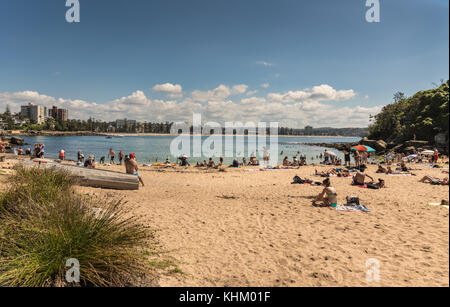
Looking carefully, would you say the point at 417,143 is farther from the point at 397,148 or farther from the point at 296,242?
the point at 296,242

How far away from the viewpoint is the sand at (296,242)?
8.90ft

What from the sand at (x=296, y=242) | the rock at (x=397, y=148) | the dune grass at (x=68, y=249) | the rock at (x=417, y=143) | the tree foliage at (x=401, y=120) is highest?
the tree foliage at (x=401, y=120)

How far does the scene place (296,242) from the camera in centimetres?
478

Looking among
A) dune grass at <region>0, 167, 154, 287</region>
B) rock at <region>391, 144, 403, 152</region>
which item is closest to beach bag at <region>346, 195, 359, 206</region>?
dune grass at <region>0, 167, 154, 287</region>

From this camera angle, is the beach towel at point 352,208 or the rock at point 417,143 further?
the rock at point 417,143

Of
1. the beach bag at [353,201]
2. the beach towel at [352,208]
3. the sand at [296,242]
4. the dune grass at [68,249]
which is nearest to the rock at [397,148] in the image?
the sand at [296,242]

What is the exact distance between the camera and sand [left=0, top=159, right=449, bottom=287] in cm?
271

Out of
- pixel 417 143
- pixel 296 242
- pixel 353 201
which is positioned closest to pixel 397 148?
pixel 417 143

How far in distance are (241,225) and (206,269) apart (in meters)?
2.36

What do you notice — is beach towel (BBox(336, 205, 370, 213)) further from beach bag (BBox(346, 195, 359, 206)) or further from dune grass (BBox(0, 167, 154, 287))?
dune grass (BBox(0, 167, 154, 287))

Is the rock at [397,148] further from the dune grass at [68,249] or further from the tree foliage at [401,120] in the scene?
the dune grass at [68,249]

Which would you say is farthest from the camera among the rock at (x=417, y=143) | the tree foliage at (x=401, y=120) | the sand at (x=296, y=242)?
the rock at (x=417, y=143)

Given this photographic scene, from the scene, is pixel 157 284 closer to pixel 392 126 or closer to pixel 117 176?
pixel 117 176
